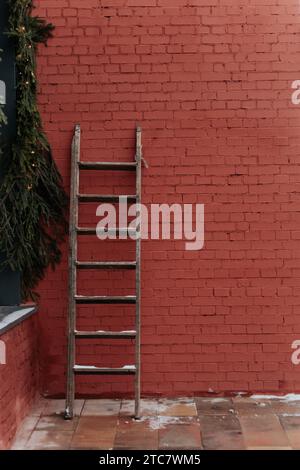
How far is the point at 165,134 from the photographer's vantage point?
5.09m

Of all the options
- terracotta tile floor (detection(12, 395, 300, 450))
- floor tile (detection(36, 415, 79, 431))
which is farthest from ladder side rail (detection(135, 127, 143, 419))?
floor tile (detection(36, 415, 79, 431))

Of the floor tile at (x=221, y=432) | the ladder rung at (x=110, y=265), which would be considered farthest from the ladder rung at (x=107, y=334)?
the floor tile at (x=221, y=432)

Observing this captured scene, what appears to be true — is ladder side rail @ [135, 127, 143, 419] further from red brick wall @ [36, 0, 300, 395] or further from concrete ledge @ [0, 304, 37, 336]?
concrete ledge @ [0, 304, 37, 336]

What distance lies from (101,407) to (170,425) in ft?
2.32

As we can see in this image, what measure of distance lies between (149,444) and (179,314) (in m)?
1.27

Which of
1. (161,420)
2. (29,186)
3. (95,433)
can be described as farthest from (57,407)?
(29,186)

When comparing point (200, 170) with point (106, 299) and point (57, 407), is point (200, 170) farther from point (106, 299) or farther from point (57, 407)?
point (57, 407)

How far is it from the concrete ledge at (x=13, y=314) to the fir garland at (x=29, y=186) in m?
0.16

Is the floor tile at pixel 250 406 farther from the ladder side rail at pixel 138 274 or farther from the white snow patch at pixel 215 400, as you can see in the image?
the ladder side rail at pixel 138 274

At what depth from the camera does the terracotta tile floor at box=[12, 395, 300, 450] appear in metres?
4.09

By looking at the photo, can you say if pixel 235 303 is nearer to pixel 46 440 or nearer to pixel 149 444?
pixel 149 444

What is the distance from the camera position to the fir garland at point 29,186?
15.9ft

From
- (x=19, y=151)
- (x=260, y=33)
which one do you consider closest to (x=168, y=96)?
(x=260, y=33)

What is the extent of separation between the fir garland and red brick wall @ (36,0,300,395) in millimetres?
137
